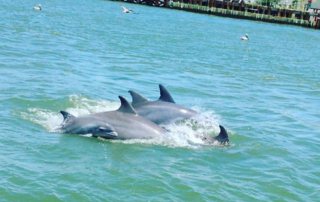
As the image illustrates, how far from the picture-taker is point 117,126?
621 inches

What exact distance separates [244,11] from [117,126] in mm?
126795

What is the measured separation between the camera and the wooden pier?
5007 inches

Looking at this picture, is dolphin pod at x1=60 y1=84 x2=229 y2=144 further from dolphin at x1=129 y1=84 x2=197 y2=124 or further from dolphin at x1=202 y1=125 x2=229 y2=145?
dolphin at x1=129 y1=84 x2=197 y2=124

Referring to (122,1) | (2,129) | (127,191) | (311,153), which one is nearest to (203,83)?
(311,153)

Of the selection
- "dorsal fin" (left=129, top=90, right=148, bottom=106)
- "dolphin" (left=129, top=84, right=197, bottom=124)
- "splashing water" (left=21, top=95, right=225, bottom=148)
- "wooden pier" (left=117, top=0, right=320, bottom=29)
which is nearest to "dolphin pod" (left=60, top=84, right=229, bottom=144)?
"splashing water" (left=21, top=95, right=225, bottom=148)

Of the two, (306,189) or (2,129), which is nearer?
(306,189)

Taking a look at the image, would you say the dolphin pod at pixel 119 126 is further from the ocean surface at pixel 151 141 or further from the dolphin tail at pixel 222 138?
the ocean surface at pixel 151 141

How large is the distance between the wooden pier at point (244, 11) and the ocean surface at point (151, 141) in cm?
9389

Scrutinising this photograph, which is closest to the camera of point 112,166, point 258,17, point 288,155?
point 112,166

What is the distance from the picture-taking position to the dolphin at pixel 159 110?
17.6m

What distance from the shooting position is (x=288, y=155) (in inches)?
664

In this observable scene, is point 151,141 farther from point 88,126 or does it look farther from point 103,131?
point 88,126

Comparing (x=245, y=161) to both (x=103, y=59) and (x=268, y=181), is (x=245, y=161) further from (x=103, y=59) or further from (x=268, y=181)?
(x=103, y=59)

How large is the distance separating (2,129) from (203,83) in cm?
1340
